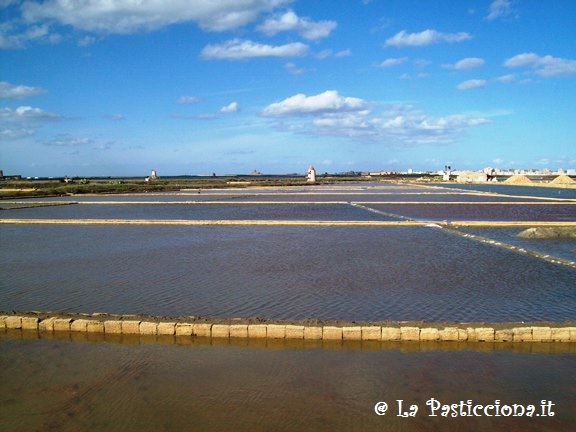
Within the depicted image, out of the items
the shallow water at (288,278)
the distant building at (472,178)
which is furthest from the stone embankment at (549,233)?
the distant building at (472,178)

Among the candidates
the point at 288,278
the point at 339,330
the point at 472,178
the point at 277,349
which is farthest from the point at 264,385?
the point at 472,178

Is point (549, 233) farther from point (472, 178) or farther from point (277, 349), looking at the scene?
point (472, 178)

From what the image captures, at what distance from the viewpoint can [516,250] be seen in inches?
403

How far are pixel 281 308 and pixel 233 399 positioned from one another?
2.20 metres

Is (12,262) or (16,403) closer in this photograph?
(16,403)

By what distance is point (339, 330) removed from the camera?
15.9ft

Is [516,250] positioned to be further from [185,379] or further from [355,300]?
[185,379]

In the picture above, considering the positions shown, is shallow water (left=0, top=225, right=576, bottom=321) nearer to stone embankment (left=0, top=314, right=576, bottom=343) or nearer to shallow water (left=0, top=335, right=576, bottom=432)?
stone embankment (left=0, top=314, right=576, bottom=343)

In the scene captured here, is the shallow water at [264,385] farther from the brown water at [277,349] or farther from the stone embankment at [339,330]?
the stone embankment at [339,330]

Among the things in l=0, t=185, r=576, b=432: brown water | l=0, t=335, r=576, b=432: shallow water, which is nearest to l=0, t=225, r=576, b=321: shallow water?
l=0, t=185, r=576, b=432: brown water

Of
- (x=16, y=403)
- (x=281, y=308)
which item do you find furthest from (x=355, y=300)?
(x=16, y=403)

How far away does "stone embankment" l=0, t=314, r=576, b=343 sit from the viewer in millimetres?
4820

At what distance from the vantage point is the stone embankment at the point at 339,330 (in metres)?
4.82

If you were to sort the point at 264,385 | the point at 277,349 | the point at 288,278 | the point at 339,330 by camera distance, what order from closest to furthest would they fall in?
the point at 264,385, the point at 277,349, the point at 339,330, the point at 288,278
